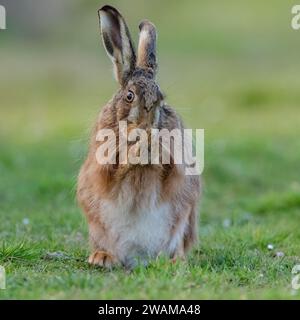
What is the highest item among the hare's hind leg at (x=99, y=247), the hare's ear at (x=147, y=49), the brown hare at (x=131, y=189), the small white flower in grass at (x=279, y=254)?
the hare's ear at (x=147, y=49)

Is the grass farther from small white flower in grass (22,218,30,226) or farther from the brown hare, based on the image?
the brown hare

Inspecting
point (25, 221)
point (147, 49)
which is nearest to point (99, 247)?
point (147, 49)

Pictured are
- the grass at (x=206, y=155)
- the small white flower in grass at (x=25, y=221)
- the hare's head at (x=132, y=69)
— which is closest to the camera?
the grass at (x=206, y=155)

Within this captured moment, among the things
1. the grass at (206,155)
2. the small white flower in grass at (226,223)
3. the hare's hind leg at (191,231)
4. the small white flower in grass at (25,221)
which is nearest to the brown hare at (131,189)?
the hare's hind leg at (191,231)

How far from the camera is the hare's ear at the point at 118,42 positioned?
693 cm

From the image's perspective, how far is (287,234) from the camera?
343 inches

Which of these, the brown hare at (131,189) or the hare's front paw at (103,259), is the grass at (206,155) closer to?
the hare's front paw at (103,259)

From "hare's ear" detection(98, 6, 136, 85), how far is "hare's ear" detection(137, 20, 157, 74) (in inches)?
4.2

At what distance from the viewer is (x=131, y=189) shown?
686cm

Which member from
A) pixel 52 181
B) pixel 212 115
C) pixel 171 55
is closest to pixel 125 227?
pixel 52 181

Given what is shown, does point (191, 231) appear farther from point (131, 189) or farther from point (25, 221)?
point (25, 221)

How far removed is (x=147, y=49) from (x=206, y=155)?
5.85 meters

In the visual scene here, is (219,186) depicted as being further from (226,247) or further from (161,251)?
(161,251)

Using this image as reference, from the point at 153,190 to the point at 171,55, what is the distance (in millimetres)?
19534
